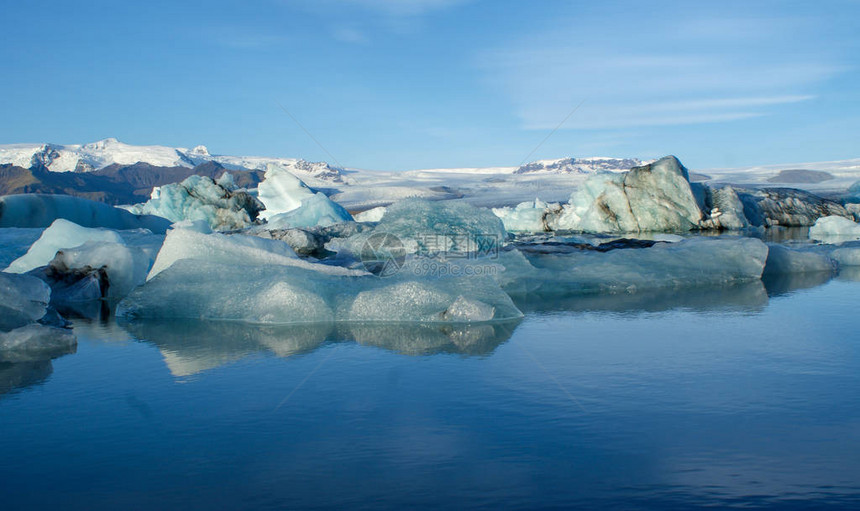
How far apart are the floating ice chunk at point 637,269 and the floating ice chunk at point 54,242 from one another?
3488 mm

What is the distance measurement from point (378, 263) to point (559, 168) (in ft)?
397

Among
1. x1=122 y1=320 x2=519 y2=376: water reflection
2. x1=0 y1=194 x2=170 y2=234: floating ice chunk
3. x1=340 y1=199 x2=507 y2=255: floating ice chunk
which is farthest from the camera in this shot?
x1=0 y1=194 x2=170 y2=234: floating ice chunk

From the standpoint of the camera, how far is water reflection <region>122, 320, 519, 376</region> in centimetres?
250

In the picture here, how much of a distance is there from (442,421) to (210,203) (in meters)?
16.8

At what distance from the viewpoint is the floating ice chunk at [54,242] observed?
556cm

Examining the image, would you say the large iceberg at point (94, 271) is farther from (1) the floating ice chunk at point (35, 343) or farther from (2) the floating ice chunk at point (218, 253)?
(1) the floating ice chunk at point (35, 343)

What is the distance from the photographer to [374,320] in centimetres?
327

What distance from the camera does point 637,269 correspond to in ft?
15.9

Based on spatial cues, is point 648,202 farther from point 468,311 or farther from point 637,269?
point 468,311

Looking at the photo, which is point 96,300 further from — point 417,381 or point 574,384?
point 574,384

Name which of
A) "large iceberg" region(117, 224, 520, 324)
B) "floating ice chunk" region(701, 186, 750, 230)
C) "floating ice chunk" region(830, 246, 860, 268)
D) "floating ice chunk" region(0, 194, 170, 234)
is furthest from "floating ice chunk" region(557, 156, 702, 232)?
"large iceberg" region(117, 224, 520, 324)

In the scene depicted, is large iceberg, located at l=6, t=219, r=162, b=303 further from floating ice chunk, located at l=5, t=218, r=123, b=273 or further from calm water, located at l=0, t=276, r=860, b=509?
calm water, located at l=0, t=276, r=860, b=509

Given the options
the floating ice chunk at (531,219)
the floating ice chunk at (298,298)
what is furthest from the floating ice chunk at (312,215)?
the floating ice chunk at (298,298)

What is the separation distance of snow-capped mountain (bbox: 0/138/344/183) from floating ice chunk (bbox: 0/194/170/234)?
9183cm
